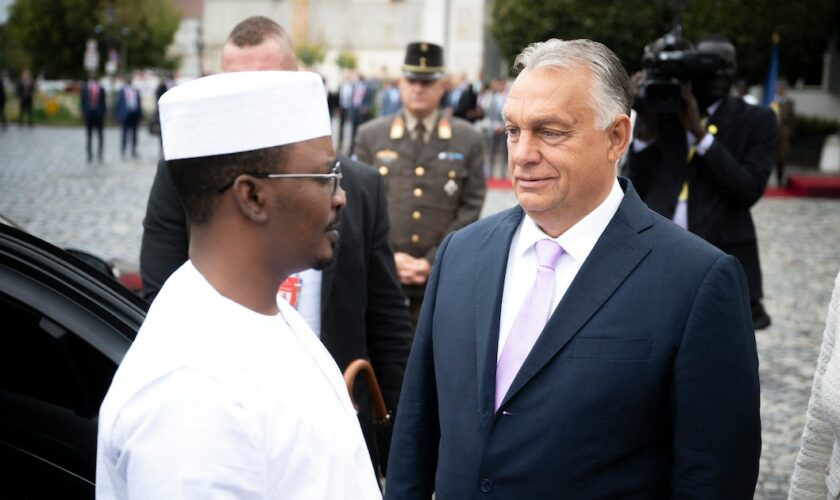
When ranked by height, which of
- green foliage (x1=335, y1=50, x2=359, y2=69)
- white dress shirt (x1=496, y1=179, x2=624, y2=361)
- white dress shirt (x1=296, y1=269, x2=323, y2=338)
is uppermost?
white dress shirt (x1=496, y1=179, x2=624, y2=361)

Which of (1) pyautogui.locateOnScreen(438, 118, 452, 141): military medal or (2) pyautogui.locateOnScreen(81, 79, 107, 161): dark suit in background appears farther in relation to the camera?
(2) pyautogui.locateOnScreen(81, 79, 107, 161): dark suit in background

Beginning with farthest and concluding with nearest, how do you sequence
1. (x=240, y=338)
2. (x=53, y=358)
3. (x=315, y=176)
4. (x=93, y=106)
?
(x=93, y=106) → (x=53, y=358) → (x=315, y=176) → (x=240, y=338)

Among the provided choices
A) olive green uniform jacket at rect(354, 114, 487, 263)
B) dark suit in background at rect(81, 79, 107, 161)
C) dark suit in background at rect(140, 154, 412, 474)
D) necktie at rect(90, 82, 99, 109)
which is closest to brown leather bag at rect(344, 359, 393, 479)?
dark suit in background at rect(140, 154, 412, 474)

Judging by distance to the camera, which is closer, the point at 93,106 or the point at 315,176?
the point at 315,176

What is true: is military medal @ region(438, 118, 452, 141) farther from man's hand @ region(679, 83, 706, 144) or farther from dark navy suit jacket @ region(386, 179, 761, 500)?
dark navy suit jacket @ region(386, 179, 761, 500)

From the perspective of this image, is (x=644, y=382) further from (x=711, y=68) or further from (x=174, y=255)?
(x=711, y=68)

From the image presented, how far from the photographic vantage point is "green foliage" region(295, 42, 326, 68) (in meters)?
71.6

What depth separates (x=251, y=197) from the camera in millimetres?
1753

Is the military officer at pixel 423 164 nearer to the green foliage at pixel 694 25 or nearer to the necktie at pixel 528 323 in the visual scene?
the necktie at pixel 528 323

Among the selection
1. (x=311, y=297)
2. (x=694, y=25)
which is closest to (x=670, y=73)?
(x=311, y=297)

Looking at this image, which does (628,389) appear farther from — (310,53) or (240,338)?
(310,53)

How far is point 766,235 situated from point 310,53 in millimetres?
61042

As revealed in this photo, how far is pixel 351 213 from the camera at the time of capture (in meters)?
3.65

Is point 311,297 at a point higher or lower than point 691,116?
lower
